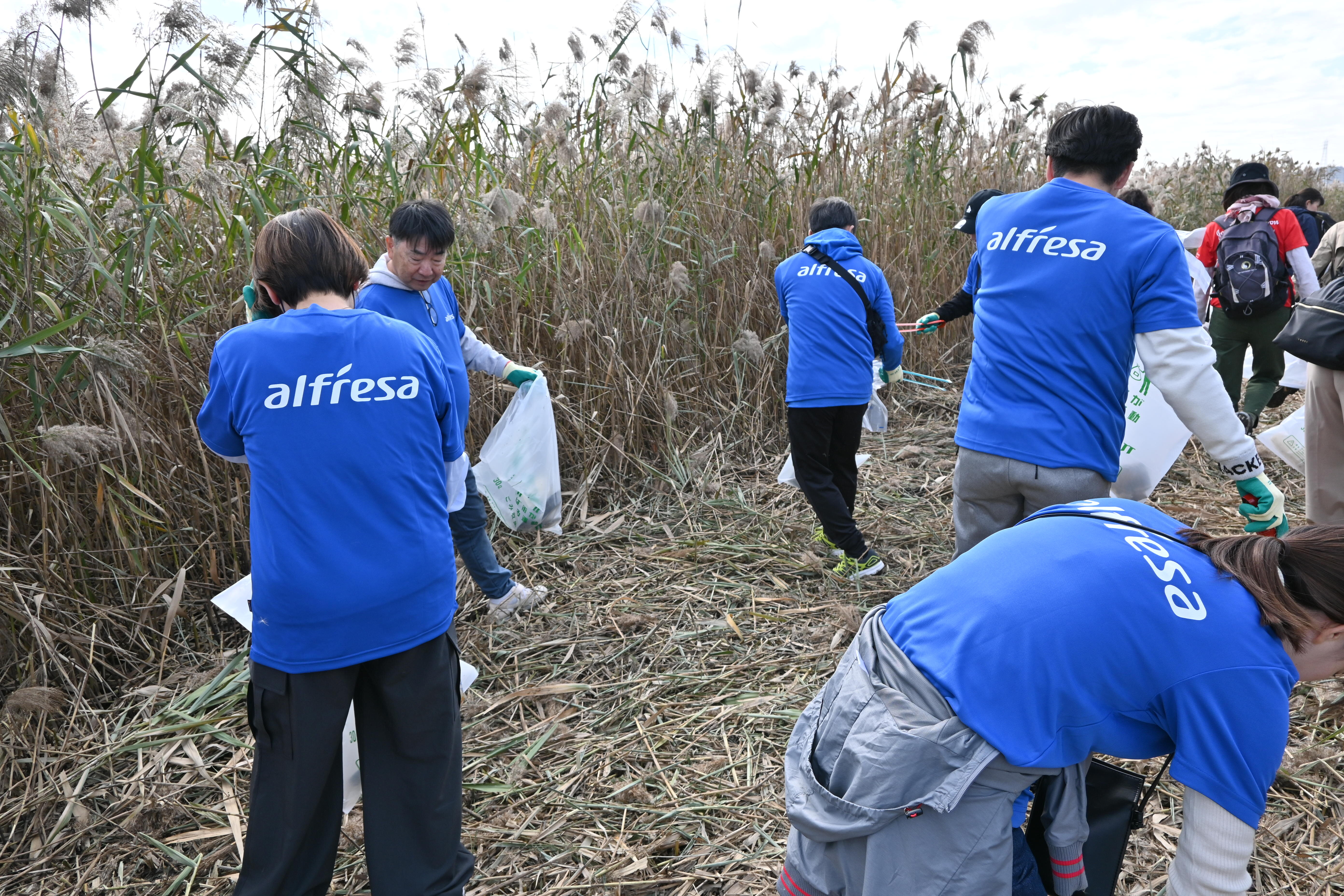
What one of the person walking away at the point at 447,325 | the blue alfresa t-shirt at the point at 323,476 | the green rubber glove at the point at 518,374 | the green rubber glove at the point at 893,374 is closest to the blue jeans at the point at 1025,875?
the blue alfresa t-shirt at the point at 323,476

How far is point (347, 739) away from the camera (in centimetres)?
185

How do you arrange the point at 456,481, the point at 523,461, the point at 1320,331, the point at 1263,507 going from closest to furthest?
the point at 1263,507
the point at 456,481
the point at 1320,331
the point at 523,461

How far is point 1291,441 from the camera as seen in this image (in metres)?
2.68

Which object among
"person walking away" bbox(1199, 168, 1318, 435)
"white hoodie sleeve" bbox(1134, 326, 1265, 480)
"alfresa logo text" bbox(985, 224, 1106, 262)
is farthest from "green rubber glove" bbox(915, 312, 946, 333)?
"person walking away" bbox(1199, 168, 1318, 435)

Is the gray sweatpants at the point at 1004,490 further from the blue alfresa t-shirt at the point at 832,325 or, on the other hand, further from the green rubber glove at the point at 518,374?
the green rubber glove at the point at 518,374

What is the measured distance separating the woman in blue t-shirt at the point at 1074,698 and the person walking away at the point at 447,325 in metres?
1.20

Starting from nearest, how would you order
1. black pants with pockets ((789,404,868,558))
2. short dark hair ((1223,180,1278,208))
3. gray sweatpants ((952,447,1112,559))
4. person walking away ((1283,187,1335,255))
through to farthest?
gray sweatpants ((952,447,1112,559)), black pants with pockets ((789,404,868,558)), short dark hair ((1223,180,1278,208)), person walking away ((1283,187,1335,255))

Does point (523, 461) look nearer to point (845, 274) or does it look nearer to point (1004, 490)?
point (845, 274)

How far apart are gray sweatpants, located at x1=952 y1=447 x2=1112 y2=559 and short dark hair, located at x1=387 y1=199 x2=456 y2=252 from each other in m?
1.62

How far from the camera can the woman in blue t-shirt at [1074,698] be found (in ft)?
3.38

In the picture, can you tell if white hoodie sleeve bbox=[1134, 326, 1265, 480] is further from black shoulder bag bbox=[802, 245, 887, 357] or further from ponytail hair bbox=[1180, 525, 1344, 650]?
black shoulder bag bbox=[802, 245, 887, 357]

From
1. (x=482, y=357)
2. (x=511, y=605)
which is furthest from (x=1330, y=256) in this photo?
(x=511, y=605)

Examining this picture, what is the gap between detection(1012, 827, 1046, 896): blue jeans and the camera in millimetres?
1231

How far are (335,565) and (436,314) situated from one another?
1.35 meters
